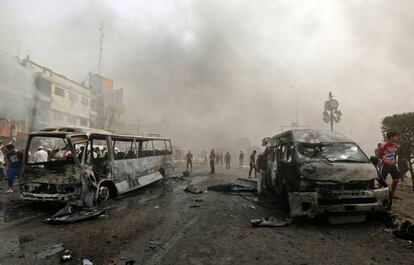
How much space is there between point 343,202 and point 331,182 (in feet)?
1.28

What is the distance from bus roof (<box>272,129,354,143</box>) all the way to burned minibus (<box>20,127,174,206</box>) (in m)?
4.84

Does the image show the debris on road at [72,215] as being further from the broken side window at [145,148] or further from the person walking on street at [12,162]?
the person walking on street at [12,162]

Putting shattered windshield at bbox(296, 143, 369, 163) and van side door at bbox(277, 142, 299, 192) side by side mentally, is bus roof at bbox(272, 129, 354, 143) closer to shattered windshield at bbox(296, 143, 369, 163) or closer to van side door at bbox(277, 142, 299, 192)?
shattered windshield at bbox(296, 143, 369, 163)

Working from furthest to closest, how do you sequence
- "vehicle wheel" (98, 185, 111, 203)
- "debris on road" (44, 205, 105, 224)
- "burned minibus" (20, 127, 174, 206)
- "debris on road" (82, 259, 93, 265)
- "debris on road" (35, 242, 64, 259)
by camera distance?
"vehicle wheel" (98, 185, 111, 203), "burned minibus" (20, 127, 174, 206), "debris on road" (44, 205, 105, 224), "debris on road" (35, 242, 64, 259), "debris on road" (82, 259, 93, 265)

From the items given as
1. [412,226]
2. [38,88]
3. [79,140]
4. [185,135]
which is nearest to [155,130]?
[185,135]

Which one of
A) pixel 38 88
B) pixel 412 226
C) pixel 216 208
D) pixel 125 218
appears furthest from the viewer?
pixel 38 88

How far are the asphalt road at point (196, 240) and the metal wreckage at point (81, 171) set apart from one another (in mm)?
518

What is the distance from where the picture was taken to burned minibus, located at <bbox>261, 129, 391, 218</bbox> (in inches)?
202

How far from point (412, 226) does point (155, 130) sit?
57.1 meters

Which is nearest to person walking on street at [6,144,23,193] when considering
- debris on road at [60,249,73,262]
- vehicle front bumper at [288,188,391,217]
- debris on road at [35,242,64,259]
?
debris on road at [35,242,64,259]

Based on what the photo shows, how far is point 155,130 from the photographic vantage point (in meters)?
60.1

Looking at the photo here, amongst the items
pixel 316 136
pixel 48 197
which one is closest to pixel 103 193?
pixel 48 197

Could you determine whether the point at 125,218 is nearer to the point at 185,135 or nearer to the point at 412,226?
the point at 412,226

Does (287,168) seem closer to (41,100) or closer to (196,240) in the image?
(196,240)
